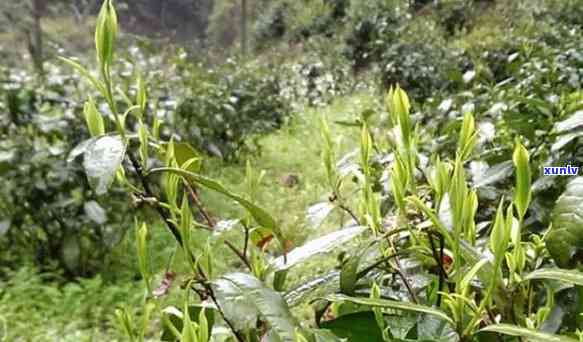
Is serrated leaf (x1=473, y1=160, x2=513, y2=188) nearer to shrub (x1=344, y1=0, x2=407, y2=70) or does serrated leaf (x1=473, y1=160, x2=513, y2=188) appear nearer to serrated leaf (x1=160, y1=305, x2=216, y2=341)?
serrated leaf (x1=160, y1=305, x2=216, y2=341)

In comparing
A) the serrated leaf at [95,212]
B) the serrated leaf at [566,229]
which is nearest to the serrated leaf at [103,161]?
the serrated leaf at [566,229]

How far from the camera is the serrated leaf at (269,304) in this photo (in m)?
0.44

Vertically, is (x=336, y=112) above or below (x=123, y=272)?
above

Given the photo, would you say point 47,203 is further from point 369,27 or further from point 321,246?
point 369,27

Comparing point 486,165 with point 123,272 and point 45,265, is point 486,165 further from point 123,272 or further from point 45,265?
point 45,265

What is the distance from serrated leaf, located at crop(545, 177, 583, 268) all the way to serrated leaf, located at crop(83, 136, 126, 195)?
36 cm

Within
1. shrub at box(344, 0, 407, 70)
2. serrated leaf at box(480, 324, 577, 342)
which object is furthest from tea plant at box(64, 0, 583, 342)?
shrub at box(344, 0, 407, 70)

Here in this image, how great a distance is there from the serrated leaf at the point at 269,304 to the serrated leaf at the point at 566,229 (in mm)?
220

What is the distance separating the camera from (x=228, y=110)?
4.91 meters

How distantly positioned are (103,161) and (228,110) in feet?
14.7

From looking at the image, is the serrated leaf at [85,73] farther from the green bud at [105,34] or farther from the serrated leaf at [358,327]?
the serrated leaf at [358,327]

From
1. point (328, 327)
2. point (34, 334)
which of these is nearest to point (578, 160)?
point (328, 327)

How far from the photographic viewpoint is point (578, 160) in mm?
828

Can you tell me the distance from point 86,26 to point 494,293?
55.0ft
